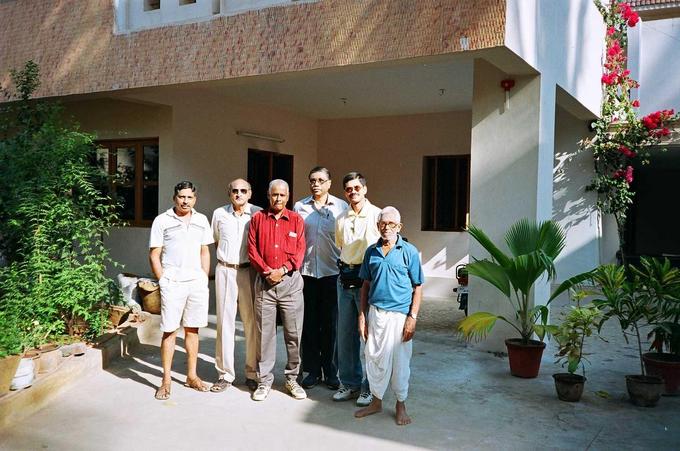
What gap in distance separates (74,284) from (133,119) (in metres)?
4.27

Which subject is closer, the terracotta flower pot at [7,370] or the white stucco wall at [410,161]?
the terracotta flower pot at [7,370]

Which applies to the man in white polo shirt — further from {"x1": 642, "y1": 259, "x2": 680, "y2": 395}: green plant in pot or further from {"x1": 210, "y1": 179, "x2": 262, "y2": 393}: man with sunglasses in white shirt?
{"x1": 642, "y1": 259, "x2": 680, "y2": 395}: green plant in pot

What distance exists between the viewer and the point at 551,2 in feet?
21.0

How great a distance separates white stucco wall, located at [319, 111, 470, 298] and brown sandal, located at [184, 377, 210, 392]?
598cm

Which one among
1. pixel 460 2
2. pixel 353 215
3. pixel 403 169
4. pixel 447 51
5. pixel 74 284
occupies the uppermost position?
pixel 460 2

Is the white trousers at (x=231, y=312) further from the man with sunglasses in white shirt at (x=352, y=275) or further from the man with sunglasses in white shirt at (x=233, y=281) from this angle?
the man with sunglasses in white shirt at (x=352, y=275)

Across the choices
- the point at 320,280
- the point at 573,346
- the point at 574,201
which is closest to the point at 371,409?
the point at 320,280

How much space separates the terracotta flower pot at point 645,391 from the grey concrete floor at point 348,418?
0.23 feet

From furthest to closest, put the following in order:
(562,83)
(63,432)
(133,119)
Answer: (133,119)
(562,83)
(63,432)

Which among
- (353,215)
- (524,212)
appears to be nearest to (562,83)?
(524,212)

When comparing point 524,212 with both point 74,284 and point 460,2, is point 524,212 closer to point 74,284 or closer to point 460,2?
point 460,2

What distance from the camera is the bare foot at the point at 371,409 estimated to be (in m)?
4.34

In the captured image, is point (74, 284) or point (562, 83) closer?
point (74, 284)

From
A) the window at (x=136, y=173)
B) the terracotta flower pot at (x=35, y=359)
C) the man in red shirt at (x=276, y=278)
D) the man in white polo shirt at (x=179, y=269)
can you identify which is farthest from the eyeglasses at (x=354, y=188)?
the window at (x=136, y=173)
